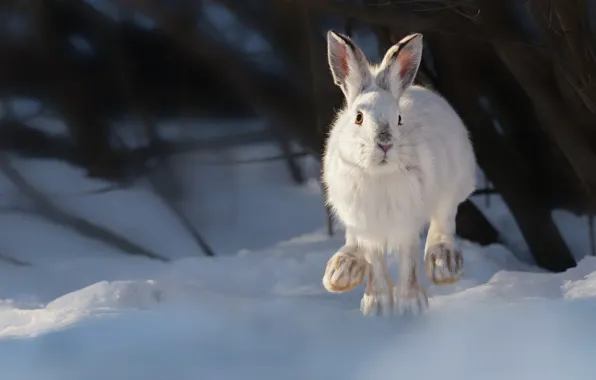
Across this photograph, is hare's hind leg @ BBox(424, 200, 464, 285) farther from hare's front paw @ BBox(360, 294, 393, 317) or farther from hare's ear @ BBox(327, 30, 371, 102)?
hare's ear @ BBox(327, 30, 371, 102)

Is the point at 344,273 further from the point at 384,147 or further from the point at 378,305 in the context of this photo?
the point at 384,147

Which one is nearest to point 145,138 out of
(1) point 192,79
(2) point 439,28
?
(1) point 192,79

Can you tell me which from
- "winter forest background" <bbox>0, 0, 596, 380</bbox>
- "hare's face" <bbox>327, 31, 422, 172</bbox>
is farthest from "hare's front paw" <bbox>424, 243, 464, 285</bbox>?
"winter forest background" <bbox>0, 0, 596, 380</bbox>

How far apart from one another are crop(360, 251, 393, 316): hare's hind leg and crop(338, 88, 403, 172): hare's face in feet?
0.55

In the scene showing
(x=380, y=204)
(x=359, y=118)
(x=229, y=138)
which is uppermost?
(x=229, y=138)

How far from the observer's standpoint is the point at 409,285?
3.48ft

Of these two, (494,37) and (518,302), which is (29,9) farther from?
(518,302)

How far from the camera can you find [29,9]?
2.07 m

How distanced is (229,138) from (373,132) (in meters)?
1.24

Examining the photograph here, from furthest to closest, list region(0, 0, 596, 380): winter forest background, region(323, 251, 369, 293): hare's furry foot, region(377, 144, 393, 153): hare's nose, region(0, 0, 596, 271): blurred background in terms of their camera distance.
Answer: region(0, 0, 596, 271): blurred background
region(0, 0, 596, 380): winter forest background
region(323, 251, 369, 293): hare's furry foot
region(377, 144, 393, 153): hare's nose

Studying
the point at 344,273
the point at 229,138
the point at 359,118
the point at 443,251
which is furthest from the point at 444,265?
the point at 229,138

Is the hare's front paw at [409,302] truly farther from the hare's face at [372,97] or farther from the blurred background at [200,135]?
the blurred background at [200,135]

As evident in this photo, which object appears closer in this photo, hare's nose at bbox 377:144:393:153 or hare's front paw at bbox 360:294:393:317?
hare's nose at bbox 377:144:393:153

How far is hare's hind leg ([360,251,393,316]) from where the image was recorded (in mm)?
1068
